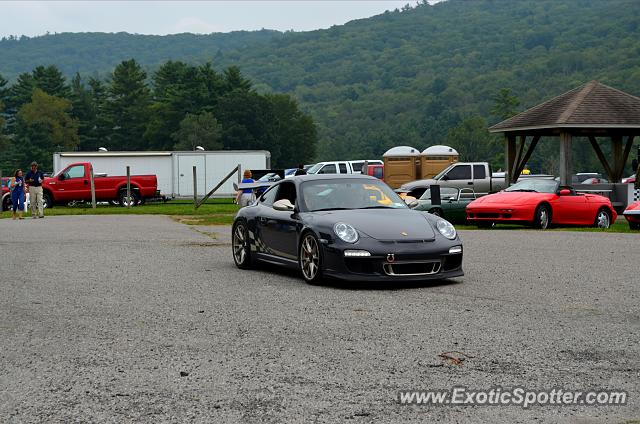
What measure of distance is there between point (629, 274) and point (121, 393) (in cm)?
837

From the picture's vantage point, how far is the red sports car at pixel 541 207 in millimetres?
23094

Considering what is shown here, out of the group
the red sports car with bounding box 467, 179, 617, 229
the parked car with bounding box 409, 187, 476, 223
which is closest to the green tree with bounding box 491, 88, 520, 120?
the parked car with bounding box 409, 187, 476, 223

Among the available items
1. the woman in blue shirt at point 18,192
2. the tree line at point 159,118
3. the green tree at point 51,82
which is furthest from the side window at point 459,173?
the green tree at point 51,82

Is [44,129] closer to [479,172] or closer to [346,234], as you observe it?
[479,172]

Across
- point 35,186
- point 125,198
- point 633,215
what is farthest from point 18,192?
point 633,215

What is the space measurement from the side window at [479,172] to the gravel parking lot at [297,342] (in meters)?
23.1

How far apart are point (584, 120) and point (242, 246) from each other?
20.2m

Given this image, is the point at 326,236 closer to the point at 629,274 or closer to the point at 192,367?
the point at 629,274

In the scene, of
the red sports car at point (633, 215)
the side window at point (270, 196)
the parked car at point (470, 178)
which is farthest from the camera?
the parked car at point (470, 178)

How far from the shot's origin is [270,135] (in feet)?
391

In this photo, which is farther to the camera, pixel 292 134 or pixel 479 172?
pixel 292 134

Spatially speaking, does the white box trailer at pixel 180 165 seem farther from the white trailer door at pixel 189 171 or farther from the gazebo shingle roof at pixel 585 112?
the gazebo shingle roof at pixel 585 112

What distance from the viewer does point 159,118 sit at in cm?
12744

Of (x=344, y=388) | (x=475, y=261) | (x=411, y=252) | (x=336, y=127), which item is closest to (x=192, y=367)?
(x=344, y=388)
